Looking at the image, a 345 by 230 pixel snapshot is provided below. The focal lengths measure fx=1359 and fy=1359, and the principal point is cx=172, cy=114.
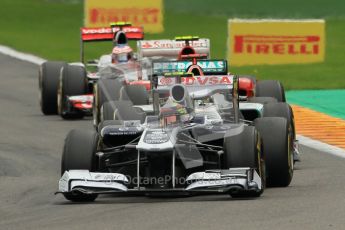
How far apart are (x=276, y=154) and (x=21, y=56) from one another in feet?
69.7

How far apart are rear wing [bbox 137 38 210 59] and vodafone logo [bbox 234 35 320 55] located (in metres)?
7.32

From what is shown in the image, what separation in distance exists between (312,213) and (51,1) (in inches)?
1409

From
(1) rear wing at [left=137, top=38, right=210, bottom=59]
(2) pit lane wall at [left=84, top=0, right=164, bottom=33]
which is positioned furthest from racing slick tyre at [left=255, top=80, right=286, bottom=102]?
(2) pit lane wall at [left=84, top=0, right=164, bottom=33]

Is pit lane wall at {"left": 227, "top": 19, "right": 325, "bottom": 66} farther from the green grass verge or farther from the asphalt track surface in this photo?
the asphalt track surface

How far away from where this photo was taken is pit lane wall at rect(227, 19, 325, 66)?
31203 mm

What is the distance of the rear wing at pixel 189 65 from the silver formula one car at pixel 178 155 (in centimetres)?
189

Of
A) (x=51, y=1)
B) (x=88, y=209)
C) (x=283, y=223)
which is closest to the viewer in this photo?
(x=283, y=223)

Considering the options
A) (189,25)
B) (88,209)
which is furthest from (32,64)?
(88,209)

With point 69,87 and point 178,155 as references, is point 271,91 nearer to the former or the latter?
point 69,87

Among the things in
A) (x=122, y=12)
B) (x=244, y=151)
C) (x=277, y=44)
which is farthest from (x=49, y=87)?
(x=122, y=12)

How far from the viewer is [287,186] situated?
48.5 feet

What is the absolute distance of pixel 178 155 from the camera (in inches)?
543

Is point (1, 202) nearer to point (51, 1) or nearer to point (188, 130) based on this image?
point (188, 130)

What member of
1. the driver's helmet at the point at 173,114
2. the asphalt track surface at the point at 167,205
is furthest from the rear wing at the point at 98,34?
the driver's helmet at the point at 173,114
